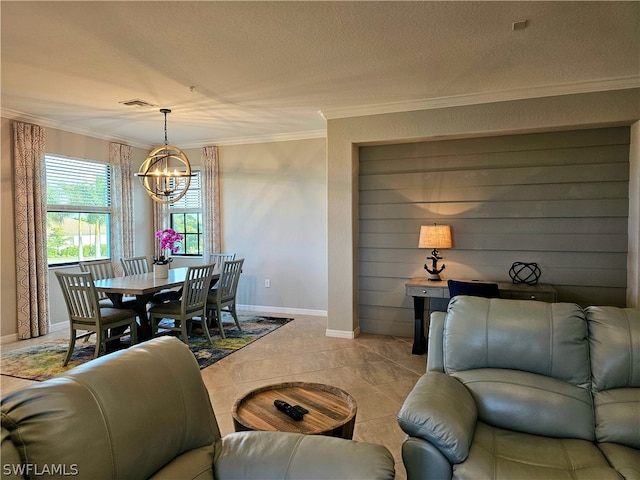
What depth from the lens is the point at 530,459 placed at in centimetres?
162

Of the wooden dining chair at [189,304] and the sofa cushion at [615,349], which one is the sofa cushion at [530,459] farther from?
the wooden dining chair at [189,304]

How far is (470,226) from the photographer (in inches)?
183

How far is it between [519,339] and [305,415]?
3.67 ft

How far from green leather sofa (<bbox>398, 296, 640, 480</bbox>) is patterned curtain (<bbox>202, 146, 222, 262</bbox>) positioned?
16.1ft

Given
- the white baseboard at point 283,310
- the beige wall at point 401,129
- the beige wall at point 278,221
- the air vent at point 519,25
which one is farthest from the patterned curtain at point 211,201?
the air vent at point 519,25

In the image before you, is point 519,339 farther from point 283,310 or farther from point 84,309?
point 283,310

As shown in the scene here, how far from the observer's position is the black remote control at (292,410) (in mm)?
1822

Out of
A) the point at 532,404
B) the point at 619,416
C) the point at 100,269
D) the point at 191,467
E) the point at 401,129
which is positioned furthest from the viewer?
the point at 100,269

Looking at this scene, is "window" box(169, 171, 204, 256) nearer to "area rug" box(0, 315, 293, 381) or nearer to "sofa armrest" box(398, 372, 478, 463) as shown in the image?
"area rug" box(0, 315, 293, 381)

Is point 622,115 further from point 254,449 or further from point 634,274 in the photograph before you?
point 254,449

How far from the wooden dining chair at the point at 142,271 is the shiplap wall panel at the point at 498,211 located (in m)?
2.36

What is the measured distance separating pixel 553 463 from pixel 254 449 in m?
1.16

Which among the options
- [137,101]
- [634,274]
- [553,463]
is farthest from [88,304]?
[634,274]

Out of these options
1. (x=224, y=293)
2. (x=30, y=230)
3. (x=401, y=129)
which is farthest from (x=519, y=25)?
(x=30, y=230)
